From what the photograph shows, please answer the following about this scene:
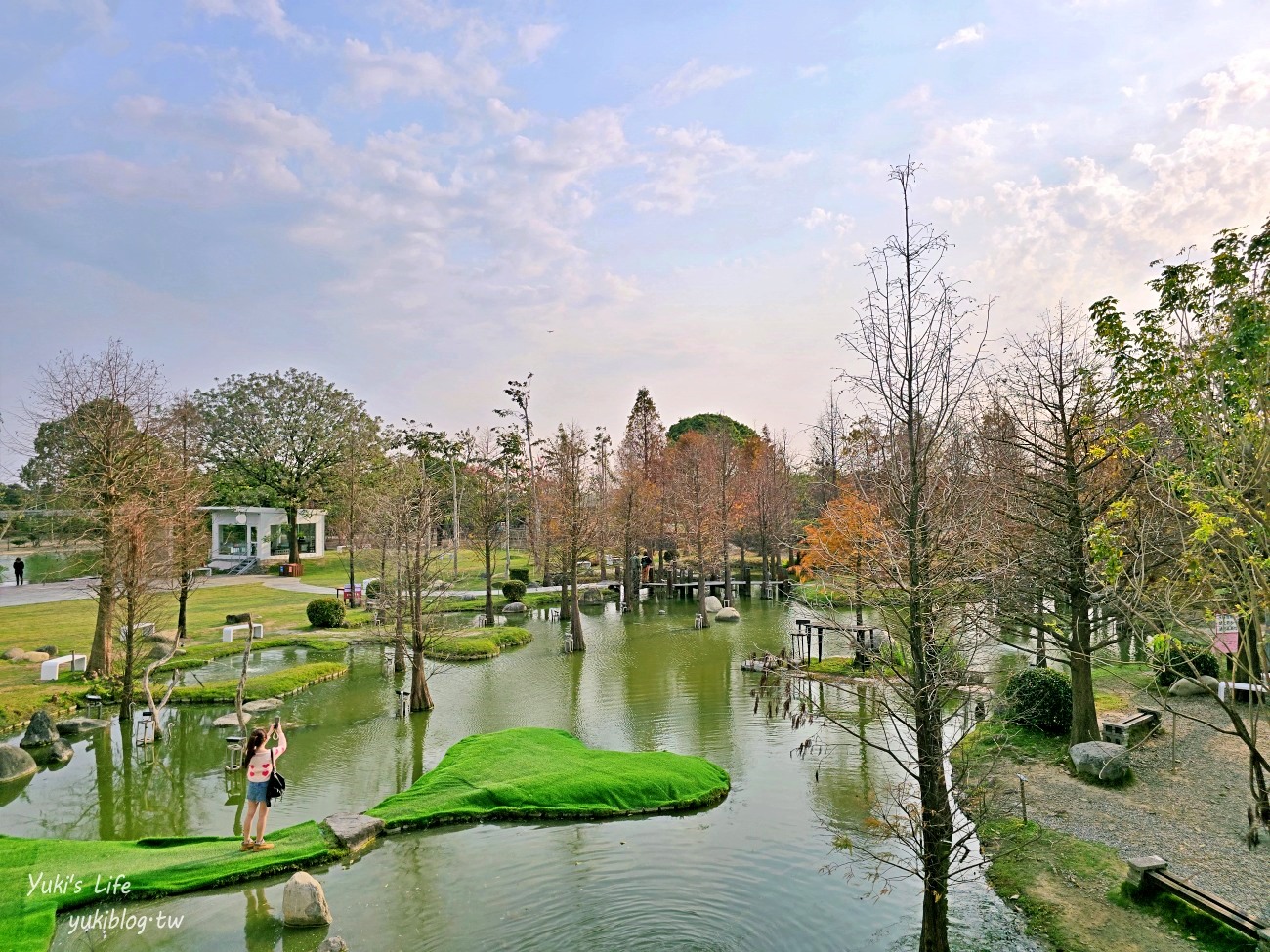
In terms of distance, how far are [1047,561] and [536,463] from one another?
34.4 m

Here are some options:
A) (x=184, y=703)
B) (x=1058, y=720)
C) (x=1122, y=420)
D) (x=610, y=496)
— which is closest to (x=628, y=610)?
(x=610, y=496)

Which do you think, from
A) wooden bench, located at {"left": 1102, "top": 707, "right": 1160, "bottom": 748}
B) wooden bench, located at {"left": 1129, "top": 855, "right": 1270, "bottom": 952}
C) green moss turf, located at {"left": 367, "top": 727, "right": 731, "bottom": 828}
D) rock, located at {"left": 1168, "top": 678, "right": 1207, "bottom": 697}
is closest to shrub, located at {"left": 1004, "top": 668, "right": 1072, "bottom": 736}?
wooden bench, located at {"left": 1102, "top": 707, "right": 1160, "bottom": 748}

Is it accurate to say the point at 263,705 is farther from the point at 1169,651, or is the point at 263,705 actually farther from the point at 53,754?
the point at 1169,651

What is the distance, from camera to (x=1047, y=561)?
1351cm

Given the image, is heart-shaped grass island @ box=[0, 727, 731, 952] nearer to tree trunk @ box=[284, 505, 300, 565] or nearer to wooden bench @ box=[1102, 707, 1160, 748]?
wooden bench @ box=[1102, 707, 1160, 748]

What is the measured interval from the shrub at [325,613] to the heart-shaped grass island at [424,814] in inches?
557

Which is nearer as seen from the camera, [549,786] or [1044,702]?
[549,786]

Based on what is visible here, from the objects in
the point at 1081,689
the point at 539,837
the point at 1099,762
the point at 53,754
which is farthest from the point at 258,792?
the point at 1081,689

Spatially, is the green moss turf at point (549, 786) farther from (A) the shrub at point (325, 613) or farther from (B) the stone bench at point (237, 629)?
(A) the shrub at point (325, 613)

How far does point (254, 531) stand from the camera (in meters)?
46.0

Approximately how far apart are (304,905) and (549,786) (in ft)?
14.9

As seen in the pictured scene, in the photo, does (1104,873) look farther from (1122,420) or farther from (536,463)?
(536,463)

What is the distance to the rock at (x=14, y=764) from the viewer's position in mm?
13914

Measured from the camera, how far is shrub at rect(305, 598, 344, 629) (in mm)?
27578
